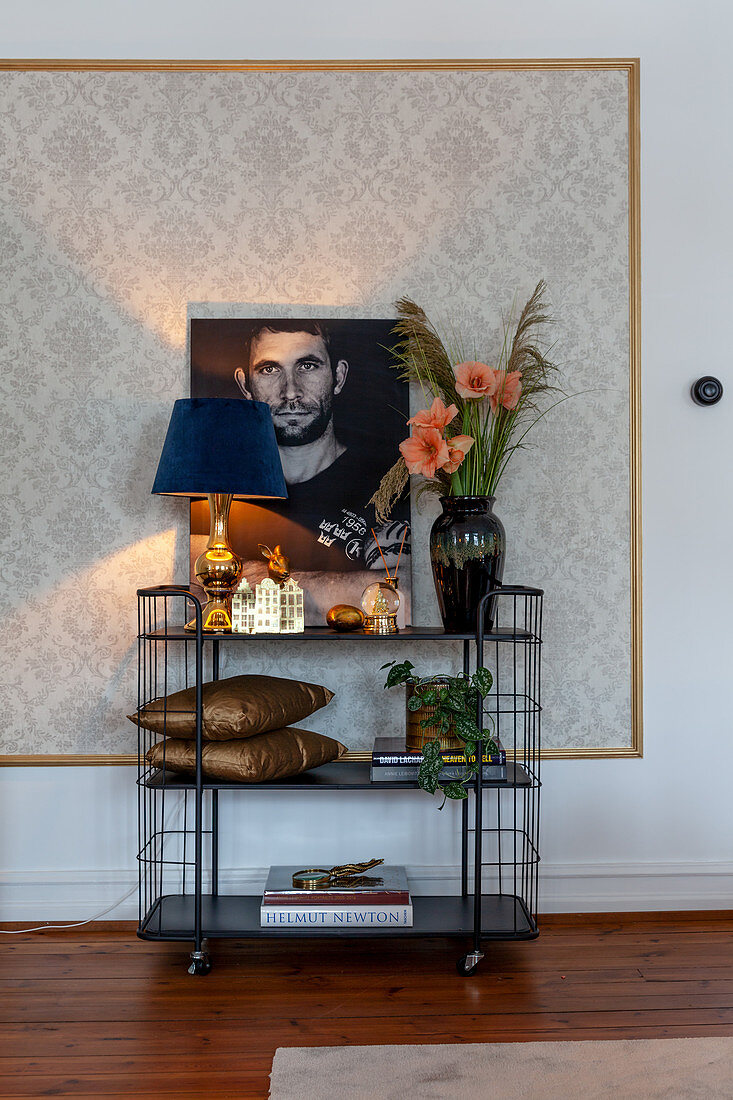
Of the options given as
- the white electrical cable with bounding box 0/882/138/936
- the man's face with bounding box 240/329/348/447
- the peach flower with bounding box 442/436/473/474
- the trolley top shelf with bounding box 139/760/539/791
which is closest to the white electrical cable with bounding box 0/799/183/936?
the white electrical cable with bounding box 0/882/138/936

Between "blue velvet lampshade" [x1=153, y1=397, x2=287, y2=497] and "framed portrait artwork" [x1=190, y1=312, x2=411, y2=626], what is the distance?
11.9 inches

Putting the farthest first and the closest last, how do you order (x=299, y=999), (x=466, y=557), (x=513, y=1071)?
(x=466, y=557) → (x=299, y=999) → (x=513, y=1071)

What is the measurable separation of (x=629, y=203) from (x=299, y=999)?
245 centimetres

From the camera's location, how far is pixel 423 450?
7.59 feet

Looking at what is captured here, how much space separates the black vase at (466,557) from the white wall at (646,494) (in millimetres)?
620

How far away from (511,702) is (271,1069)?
1233mm

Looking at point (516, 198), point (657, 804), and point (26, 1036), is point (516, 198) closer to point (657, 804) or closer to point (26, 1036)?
point (657, 804)

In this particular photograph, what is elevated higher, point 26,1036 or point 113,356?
point 113,356

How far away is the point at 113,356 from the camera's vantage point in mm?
2652

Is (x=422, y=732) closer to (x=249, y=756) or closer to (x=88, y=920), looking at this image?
(x=249, y=756)

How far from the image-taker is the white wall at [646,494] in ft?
8.68

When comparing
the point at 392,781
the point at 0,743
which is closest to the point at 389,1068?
the point at 392,781

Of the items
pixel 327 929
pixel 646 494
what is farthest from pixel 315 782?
pixel 646 494

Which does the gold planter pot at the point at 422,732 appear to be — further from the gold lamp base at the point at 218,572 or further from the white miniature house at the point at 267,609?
the gold lamp base at the point at 218,572
